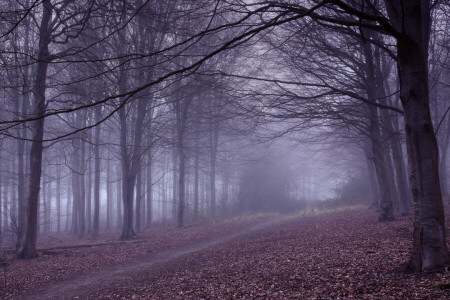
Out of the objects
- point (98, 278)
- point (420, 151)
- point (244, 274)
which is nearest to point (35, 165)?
point (98, 278)

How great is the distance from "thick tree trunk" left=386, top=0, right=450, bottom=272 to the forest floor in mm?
398

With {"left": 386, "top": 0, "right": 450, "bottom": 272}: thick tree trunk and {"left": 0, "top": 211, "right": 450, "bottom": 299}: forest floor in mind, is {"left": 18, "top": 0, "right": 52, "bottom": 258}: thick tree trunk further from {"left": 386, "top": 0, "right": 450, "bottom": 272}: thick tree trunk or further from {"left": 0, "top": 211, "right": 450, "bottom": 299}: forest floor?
{"left": 386, "top": 0, "right": 450, "bottom": 272}: thick tree trunk

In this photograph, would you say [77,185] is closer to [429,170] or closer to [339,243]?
[339,243]

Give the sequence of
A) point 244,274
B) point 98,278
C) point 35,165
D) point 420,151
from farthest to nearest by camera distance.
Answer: point 35,165 → point 98,278 → point 244,274 → point 420,151

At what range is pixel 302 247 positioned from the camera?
9461 millimetres

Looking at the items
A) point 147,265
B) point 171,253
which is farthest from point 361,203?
point 147,265

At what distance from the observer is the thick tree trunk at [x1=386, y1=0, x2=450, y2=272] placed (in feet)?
16.3

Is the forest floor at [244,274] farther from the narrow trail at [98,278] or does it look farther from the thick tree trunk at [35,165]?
the thick tree trunk at [35,165]

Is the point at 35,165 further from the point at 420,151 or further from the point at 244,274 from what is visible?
the point at 420,151

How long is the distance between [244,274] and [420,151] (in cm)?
377

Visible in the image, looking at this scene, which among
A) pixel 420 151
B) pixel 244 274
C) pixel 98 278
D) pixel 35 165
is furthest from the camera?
pixel 35 165

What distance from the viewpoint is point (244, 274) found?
6.89 metres

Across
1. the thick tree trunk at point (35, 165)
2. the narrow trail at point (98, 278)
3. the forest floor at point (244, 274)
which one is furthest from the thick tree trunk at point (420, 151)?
the thick tree trunk at point (35, 165)

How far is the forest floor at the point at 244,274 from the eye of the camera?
478 centimetres
